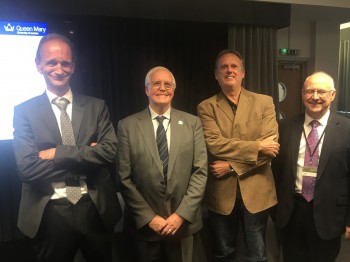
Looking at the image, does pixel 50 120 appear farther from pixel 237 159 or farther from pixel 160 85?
pixel 237 159

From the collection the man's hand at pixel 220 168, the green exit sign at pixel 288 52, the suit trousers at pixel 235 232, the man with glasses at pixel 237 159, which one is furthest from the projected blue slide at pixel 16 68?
the green exit sign at pixel 288 52

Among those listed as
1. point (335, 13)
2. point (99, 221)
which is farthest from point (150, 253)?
point (335, 13)

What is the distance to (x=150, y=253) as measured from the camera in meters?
1.91

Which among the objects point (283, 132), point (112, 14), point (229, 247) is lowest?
point (229, 247)

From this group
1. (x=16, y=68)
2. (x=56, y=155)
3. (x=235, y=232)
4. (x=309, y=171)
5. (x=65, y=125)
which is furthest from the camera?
(x=16, y=68)

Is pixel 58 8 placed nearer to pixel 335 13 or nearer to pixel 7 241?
pixel 7 241

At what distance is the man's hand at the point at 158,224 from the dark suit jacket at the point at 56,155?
219mm

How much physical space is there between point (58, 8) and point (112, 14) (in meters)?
0.48

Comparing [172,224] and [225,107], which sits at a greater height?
[225,107]

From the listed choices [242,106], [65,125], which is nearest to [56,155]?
[65,125]

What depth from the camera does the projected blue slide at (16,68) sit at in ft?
8.71

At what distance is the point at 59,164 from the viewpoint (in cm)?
157

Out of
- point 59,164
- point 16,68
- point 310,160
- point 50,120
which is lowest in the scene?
point 310,160

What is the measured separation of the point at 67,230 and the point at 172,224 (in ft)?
1.87
